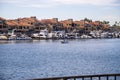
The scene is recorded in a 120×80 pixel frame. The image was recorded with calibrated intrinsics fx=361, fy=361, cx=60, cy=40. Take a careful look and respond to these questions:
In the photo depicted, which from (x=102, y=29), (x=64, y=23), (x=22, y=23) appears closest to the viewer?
(x=22, y=23)

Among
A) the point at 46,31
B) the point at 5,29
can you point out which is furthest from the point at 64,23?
the point at 5,29

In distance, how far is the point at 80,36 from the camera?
6403 inches

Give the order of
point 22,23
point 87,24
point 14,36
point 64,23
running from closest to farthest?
Result: point 14,36, point 22,23, point 64,23, point 87,24

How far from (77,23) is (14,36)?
43.7 metres

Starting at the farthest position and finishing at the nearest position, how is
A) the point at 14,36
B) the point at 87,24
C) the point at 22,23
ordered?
the point at 87,24, the point at 22,23, the point at 14,36

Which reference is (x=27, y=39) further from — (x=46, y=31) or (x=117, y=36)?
(x=117, y=36)

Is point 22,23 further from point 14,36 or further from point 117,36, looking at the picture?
point 117,36

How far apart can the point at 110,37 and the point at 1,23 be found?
230 feet

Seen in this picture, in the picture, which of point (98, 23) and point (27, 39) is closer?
point (27, 39)

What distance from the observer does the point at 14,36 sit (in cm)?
13275

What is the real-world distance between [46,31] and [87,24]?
1562 inches

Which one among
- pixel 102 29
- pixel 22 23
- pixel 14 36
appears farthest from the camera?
pixel 102 29

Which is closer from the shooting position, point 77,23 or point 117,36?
point 77,23

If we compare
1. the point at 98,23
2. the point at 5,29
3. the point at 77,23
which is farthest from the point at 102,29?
the point at 5,29
